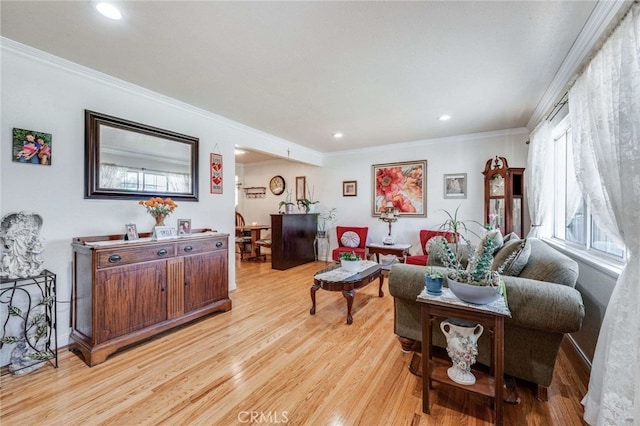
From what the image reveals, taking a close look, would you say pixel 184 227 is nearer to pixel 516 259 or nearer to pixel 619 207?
pixel 516 259

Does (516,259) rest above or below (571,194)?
below

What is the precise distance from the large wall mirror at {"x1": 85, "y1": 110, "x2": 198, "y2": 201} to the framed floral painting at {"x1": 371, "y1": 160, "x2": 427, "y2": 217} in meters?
3.40

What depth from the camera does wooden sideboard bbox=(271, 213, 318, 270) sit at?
16.5 ft

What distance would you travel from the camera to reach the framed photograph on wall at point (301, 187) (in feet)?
20.4

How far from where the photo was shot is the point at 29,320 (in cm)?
204

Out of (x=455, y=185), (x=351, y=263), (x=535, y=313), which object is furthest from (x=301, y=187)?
(x=535, y=313)

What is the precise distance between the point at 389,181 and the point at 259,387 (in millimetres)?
4245

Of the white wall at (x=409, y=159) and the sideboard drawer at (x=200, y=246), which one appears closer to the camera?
the sideboard drawer at (x=200, y=246)

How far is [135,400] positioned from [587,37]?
12.5ft

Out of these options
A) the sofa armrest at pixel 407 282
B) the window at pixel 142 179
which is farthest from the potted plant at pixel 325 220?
the sofa armrest at pixel 407 282

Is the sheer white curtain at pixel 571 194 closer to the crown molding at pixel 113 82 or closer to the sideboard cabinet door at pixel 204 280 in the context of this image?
the sideboard cabinet door at pixel 204 280

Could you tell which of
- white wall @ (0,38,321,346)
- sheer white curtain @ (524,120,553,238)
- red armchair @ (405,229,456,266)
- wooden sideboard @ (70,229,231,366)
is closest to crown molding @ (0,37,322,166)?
white wall @ (0,38,321,346)

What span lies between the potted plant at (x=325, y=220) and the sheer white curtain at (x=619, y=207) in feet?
14.6

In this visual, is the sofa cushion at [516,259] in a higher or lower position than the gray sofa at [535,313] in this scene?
higher
